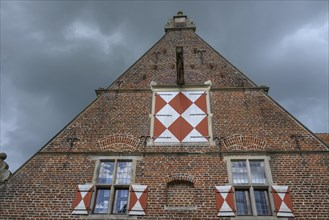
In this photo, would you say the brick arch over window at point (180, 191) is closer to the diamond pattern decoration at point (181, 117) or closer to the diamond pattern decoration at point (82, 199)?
the diamond pattern decoration at point (181, 117)

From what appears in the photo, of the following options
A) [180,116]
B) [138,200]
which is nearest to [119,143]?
[138,200]

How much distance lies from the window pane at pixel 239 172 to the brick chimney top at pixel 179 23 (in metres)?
6.50

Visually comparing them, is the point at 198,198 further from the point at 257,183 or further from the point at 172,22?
the point at 172,22

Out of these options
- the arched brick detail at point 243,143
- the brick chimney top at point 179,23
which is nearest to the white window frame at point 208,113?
the arched brick detail at point 243,143

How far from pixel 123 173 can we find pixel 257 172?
3332 mm

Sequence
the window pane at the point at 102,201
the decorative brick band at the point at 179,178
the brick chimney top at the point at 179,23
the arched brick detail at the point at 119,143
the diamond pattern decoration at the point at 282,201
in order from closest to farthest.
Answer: the diamond pattern decoration at the point at 282,201
the window pane at the point at 102,201
the decorative brick band at the point at 179,178
the arched brick detail at the point at 119,143
the brick chimney top at the point at 179,23

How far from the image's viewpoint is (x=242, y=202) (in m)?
7.58

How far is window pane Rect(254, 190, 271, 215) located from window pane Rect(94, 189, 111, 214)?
3.49 m

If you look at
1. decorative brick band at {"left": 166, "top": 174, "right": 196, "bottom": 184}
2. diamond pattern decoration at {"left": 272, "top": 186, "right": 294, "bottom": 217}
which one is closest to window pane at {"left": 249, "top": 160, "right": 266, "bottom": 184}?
diamond pattern decoration at {"left": 272, "top": 186, "right": 294, "bottom": 217}

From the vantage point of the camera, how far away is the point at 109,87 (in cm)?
1023

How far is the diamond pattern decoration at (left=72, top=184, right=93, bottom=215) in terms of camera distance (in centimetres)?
740

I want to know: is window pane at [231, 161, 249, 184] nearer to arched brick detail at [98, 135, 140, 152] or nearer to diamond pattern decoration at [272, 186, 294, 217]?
diamond pattern decoration at [272, 186, 294, 217]

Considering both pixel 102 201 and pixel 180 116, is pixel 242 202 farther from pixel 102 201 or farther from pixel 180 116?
pixel 102 201

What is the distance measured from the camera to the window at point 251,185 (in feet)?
A: 24.3
